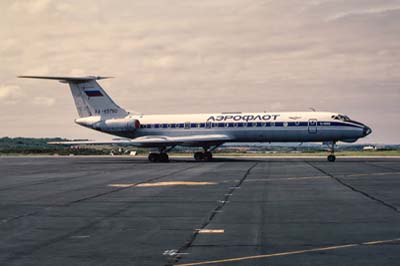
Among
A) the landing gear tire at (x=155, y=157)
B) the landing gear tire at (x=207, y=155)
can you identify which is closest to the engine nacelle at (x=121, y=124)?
the landing gear tire at (x=155, y=157)

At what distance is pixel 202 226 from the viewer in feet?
40.5

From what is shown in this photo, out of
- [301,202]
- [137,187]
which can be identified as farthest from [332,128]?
[301,202]

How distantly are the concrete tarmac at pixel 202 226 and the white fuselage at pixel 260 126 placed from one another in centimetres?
2459

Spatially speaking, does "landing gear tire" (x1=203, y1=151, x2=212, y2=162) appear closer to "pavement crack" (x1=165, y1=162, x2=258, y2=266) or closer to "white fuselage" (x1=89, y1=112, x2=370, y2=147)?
"white fuselage" (x1=89, y1=112, x2=370, y2=147)

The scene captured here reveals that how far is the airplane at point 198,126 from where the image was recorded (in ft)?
152

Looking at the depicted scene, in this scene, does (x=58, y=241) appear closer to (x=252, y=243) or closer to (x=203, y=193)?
(x=252, y=243)

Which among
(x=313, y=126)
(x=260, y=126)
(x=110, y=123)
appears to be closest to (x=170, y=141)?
(x=110, y=123)

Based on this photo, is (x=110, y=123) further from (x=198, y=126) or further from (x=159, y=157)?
(x=198, y=126)

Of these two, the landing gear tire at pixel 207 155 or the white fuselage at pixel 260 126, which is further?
the landing gear tire at pixel 207 155

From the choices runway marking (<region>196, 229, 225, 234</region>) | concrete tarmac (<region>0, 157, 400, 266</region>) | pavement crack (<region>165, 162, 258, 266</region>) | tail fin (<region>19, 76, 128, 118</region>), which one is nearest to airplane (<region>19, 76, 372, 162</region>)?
tail fin (<region>19, 76, 128, 118</region>)

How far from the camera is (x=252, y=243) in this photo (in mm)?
10164

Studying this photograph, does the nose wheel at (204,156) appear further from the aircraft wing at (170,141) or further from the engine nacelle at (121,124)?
the engine nacelle at (121,124)

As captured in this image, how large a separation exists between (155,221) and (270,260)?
502cm

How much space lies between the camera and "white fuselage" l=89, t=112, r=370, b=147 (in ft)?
151
